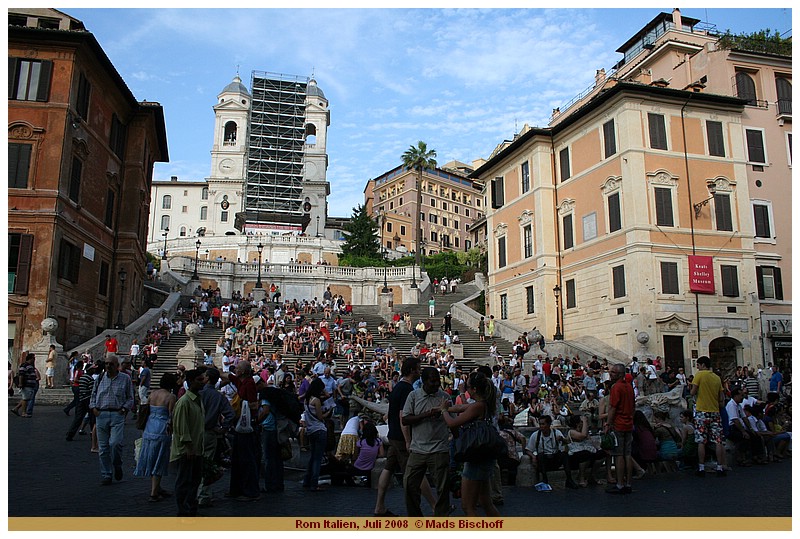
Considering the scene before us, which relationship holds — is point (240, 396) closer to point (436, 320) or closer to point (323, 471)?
point (323, 471)

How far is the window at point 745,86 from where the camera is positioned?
31219mm

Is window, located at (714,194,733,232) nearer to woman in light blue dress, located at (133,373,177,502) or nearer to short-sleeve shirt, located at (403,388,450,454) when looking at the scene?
short-sleeve shirt, located at (403,388,450,454)

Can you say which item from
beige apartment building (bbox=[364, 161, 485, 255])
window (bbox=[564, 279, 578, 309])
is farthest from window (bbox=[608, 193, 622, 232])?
beige apartment building (bbox=[364, 161, 485, 255])

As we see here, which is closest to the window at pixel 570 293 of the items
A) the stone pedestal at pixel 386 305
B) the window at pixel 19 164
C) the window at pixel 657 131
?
the window at pixel 657 131

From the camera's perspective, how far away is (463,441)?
6488mm

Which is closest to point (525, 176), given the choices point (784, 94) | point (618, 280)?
point (618, 280)

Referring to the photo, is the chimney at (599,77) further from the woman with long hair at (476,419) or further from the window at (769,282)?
the woman with long hair at (476,419)

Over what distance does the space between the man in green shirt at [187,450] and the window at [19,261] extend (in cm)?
1854

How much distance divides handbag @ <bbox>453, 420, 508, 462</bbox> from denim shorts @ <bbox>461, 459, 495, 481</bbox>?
0.05 metres

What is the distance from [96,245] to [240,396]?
69.1ft

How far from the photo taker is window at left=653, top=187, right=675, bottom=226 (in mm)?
28703

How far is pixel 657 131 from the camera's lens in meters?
29.7

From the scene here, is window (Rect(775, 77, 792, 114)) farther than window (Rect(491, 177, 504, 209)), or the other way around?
window (Rect(491, 177, 504, 209))

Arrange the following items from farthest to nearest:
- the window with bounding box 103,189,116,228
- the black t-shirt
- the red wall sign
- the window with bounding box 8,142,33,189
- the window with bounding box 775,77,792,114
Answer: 1. the window with bounding box 775,77,792,114
2. the window with bounding box 103,189,116,228
3. the red wall sign
4. the window with bounding box 8,142,33,189
5. the black t-shirt
